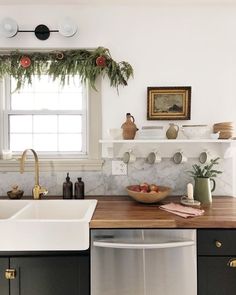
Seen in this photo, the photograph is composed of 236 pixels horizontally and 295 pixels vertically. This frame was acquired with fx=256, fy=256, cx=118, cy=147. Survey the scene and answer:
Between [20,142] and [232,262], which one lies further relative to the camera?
[20,142]

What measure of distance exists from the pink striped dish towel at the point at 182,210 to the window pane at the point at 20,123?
4.72 feet

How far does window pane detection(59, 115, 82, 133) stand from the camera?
2.42 metres

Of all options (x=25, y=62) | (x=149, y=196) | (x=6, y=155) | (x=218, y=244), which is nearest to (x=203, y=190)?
(x=149, y=196)

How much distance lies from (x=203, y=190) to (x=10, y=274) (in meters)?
1.48

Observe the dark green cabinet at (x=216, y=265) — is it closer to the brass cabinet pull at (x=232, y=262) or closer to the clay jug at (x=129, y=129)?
the brass cabinet pull at (x=232, y=262)

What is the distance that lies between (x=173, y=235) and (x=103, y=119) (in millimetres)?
1169

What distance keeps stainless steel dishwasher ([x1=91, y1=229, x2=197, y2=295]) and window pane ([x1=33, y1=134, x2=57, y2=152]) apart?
3.81 feet

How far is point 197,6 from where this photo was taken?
2281mm

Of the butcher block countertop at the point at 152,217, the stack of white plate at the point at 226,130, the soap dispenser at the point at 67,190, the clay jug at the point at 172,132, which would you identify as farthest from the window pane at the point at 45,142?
the stack of white plate at the point at 226,130

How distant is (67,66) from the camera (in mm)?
2223

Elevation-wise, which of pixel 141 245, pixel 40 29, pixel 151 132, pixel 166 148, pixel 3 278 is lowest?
pixel 3 278

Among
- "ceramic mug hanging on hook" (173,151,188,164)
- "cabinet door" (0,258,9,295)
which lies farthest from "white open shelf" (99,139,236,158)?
"cabinet door" (0,258,9,295)

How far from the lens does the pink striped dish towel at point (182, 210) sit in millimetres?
1667

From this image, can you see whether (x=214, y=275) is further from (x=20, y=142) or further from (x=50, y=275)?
(x=20, y=142)
